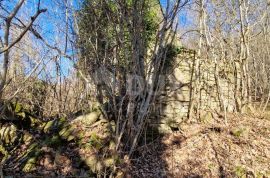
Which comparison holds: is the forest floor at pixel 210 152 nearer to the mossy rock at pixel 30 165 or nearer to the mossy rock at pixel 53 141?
the mossy rock at pixel 53 141

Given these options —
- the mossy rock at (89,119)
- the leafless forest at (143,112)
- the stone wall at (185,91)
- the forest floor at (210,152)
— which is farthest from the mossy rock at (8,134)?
the stone wall at (185,91)

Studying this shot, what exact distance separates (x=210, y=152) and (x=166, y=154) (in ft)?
3.67

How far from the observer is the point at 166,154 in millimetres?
7367

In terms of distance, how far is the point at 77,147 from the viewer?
24.4ft

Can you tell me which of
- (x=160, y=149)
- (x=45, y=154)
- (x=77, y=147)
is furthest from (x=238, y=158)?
(x=45, y=154)

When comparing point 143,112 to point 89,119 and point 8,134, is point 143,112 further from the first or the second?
point 8,134

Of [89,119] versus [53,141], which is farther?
[89,119]

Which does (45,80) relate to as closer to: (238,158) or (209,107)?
(209,107)

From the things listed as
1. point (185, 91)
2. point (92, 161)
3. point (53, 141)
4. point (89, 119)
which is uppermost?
point (185, 91)

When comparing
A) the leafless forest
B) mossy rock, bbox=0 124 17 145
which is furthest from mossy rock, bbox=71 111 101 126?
mossy rock, bbox=0 124 17 145

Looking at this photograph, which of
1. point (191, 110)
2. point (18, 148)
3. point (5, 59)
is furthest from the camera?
point (191, 110)

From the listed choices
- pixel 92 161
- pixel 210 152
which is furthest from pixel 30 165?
pixel 210 152

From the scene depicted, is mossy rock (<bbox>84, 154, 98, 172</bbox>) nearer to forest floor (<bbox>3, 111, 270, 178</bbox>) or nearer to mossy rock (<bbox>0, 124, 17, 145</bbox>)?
forest floor (<bbox>3, 111, 270, 178</bbox>)

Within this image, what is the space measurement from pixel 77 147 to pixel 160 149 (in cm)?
220
